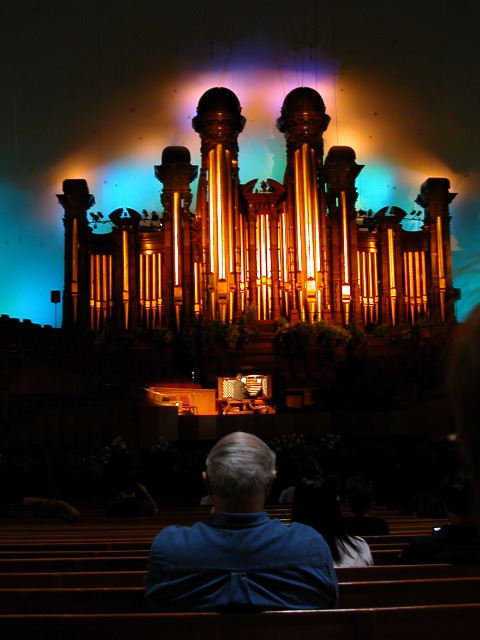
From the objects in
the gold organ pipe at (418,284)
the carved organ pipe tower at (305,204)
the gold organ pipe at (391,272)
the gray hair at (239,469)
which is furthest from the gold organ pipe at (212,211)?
the gray hair at (239,469)

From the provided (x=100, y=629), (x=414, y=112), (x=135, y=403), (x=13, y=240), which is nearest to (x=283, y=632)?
(x=100, y=629)

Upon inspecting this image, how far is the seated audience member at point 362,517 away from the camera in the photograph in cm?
347

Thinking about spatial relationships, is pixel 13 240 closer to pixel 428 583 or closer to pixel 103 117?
pixel 103 117

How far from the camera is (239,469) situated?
1.88 metres

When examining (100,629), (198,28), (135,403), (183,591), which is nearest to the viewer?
(100,629)

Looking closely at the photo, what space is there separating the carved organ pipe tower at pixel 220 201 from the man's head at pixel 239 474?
13698 millimetres

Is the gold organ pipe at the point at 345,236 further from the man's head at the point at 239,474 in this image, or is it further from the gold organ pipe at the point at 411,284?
the man's head at the point at 239,474

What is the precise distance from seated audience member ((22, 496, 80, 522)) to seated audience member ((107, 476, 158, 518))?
274 mm

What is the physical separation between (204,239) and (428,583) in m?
14.9

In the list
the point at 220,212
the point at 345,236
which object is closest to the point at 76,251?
the point at 220,212

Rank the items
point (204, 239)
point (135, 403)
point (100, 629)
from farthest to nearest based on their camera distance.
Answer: point (204, 239) < point (135, 403) < point (100, 629)

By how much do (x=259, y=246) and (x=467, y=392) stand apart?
1612cm

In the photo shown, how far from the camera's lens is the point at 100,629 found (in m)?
1.36

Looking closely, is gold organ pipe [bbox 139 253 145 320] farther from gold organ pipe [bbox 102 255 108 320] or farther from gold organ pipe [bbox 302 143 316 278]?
gold organ pipe [bbox 302 143 316 278]
